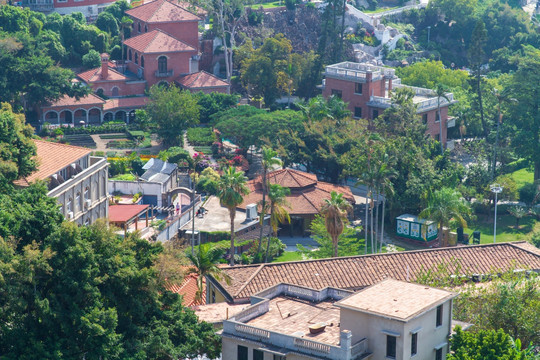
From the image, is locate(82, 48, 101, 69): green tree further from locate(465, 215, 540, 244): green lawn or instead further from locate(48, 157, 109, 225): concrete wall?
locate(465, 215, 540, 244): green lawn

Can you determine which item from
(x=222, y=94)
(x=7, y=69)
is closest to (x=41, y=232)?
(x=7, y=69)

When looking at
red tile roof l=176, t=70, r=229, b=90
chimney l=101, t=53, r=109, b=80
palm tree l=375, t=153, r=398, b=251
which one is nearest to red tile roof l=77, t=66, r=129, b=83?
chimney l=101, t=53, r=109, b=80

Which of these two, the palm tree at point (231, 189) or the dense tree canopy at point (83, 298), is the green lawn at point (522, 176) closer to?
the palm tree at point (231, 189)

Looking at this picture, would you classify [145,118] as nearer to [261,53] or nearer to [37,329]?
[261,53]

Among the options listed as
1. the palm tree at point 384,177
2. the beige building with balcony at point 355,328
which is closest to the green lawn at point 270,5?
the palm tree at point 384,177

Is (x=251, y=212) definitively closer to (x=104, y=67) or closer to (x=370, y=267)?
(x=370, y=267)

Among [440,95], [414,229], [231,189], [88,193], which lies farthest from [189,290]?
[440,95]
